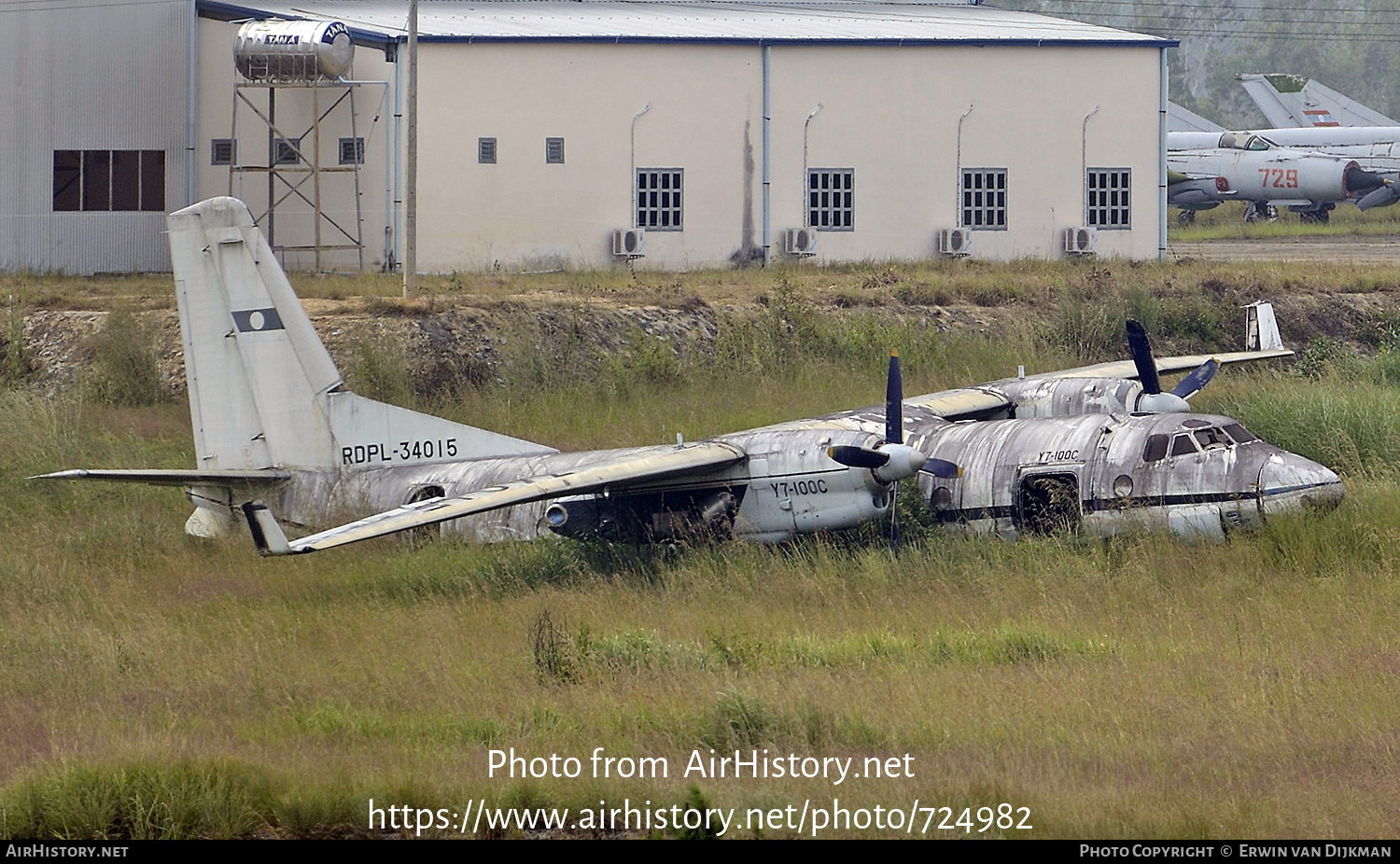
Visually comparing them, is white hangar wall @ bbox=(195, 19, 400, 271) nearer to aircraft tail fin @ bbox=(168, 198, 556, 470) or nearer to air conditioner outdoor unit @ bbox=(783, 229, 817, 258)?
air conditioner outdoor unit @ bbox=(783, 229, 817, 258)

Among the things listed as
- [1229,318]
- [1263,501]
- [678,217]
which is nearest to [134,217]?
[678,217]

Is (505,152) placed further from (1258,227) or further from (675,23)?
(1258,227)

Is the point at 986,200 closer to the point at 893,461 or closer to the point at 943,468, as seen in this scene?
the point at 943,468

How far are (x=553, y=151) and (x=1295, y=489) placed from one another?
86.3 feet

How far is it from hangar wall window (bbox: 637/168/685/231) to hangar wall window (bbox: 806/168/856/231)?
11.8ft

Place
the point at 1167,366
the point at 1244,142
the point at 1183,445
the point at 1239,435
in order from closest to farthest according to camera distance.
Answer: the point at 1183,445, the point at 1239,435, the point at 1167,366, the point at 1244,142

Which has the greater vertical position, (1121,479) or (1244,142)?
(1244,142)

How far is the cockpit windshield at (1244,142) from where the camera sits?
6334 centimetres

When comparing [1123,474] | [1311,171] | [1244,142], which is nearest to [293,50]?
[1123,474]

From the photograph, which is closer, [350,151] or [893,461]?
[893,461]

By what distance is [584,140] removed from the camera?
39125 millimetres

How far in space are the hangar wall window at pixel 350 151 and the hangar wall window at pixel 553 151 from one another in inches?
186

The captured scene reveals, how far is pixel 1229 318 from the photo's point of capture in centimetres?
3441

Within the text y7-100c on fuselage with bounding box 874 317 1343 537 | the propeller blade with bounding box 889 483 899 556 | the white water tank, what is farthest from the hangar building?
the propeller blade with bounding box 889 483 899 556
